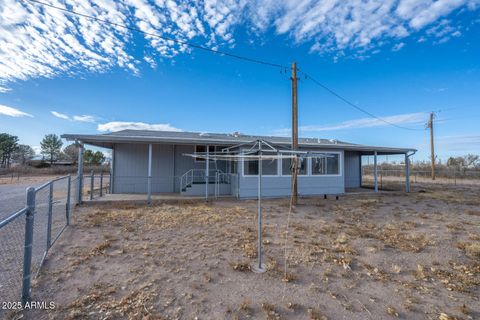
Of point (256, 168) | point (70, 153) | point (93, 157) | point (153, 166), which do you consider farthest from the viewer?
point (70, 153)

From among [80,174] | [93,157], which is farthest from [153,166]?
[93,157]

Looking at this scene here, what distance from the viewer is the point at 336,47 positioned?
10.7 metres

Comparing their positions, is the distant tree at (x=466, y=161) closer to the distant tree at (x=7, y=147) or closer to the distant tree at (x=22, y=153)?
the distant tree at (x=7, y=147)

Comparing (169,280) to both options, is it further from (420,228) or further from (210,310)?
(420,228)

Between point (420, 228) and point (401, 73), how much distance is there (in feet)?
34.8

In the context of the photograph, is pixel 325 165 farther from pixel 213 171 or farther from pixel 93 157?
pixel 93 157

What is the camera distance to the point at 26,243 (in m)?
2.41

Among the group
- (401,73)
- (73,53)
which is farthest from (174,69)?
(401,73)

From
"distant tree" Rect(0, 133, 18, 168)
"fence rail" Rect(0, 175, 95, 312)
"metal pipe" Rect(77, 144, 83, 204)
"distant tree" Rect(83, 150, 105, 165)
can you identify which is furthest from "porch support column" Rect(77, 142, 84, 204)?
"distant tree" Rect(0, 133, 18, 168)

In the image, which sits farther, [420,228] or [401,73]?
[401,73]

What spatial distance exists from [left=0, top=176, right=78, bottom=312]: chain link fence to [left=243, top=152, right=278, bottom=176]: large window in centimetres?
678

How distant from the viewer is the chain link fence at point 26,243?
2.42 metres

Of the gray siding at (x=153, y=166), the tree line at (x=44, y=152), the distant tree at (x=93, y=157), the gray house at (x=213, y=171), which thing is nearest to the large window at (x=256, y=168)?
the gray house at (x=213, y=171)

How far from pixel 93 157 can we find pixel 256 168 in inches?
1376
